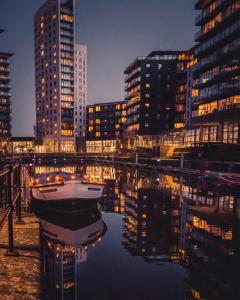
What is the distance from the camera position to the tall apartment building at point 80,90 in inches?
5768

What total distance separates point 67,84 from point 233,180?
115 meters

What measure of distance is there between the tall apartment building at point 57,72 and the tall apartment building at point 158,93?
3716cm

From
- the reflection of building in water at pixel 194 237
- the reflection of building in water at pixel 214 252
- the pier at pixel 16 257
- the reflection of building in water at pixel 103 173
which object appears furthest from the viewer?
the reflection of building in water at pixel 103 173

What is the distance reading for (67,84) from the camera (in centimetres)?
13125

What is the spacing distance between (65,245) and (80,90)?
145 meters

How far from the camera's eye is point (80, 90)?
149375mm

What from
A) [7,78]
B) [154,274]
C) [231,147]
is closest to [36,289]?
[154,274]

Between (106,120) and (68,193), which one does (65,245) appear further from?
(106,120)

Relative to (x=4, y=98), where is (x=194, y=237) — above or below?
below

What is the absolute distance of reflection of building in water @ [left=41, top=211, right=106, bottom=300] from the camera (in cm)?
764

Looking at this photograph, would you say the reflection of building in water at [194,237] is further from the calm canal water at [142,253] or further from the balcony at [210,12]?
the balcony at [210,12]

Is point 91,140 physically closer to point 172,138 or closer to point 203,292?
→ point 172,138

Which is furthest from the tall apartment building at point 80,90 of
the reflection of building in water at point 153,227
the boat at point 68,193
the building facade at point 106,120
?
the boat at point 68,193

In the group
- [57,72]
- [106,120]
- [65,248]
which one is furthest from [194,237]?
[106,120]
